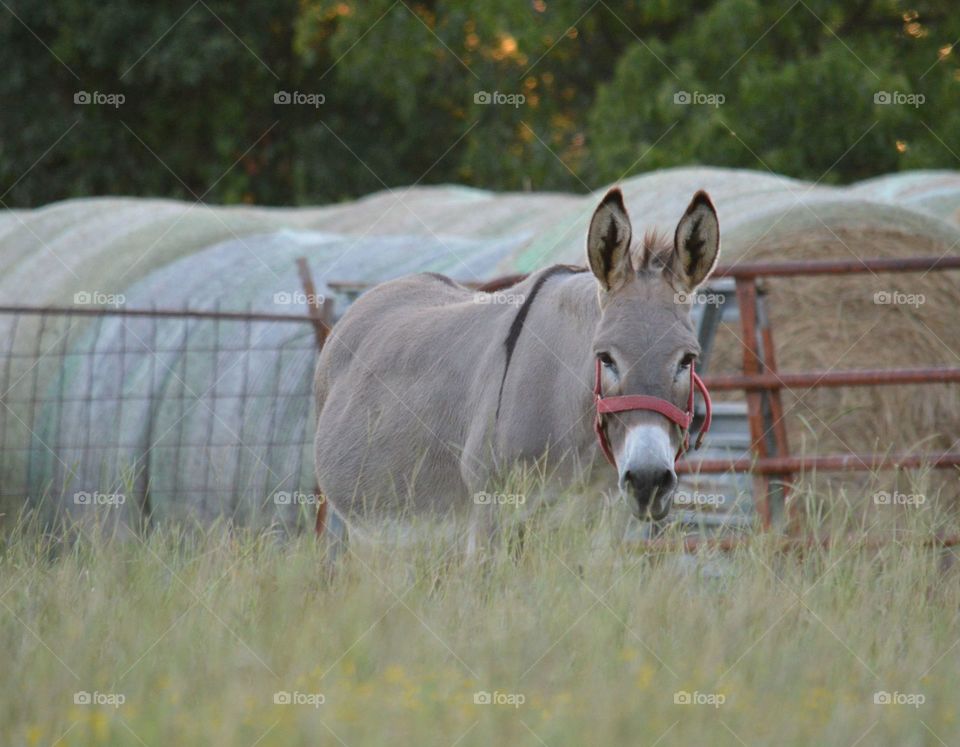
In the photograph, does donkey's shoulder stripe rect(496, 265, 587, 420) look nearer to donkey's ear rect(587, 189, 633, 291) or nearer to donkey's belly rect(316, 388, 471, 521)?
donkey's belly rect(316, 388, 471, 521)

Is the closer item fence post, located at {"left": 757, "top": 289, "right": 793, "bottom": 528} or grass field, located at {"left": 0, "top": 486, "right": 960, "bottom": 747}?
grass field, located at {"left": 0, "top": 486, "right": 960, "bottom": 747}

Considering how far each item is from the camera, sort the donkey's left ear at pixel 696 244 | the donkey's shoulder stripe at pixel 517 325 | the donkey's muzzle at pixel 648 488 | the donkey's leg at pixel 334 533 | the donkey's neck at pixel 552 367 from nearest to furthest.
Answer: the donkey's muzzle at pixel 648 488
the donkey's left ear at pixel 696 244
the donkey's neck at pixel 552 367
the donkey's shoulder stripe at pixel 517 325
the donkey's leg at pixel 334 533

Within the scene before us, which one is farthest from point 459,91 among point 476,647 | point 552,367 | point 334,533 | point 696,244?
point 476,647

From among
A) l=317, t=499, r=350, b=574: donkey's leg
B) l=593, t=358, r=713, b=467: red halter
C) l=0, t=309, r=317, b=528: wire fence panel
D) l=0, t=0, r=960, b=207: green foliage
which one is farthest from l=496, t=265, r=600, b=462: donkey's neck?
l=0, t=0, r=960, b=207: green foliage

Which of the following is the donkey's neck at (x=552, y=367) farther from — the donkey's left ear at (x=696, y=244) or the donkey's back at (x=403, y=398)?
the donkey's left ear at (x=696, y=244)

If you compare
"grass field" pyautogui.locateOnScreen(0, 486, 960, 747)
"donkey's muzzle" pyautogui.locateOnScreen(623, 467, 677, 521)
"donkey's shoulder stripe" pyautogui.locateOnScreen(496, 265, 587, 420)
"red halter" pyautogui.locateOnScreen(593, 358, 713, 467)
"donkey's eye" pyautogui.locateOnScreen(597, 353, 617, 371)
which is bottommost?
"grass field" pyautogui.locateOnScreen(0, 486, 960, 747)

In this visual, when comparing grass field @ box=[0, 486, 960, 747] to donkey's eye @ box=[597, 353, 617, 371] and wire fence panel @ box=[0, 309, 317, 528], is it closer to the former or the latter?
donkey's eye @ box=[597, 353, 617, 371]

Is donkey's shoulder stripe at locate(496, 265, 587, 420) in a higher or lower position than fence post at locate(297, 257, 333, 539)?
lower

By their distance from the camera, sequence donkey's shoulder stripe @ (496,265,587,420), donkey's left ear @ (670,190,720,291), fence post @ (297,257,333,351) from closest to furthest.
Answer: donkey's left ear @ (670,190,720,291), donkey's shoulder stripe @ (496,265,587,420), fence post @ (297,257,333,351)

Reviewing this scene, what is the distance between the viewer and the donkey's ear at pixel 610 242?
4562 mm

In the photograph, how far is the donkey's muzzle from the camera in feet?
13.7

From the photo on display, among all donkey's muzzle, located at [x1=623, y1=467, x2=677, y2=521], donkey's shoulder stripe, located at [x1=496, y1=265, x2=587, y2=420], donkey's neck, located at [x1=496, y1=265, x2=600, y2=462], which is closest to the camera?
donkey's muzzle, located at [x1=623, y1=467, x2=677, y2=521]

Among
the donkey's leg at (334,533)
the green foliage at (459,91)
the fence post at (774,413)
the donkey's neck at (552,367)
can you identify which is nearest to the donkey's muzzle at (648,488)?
the donkey's neck at (552,367)

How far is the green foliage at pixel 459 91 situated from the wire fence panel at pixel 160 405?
17.7ft
